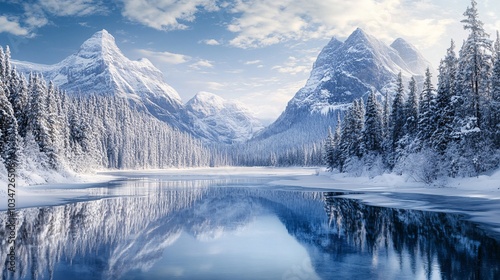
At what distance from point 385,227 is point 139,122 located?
154586 mm

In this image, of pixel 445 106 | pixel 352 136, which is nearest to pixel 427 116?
pixel 445 106

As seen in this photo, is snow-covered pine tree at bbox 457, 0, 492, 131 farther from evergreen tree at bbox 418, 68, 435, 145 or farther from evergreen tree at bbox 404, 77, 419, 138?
evergreen tree at bbox 404, 77, 419, 138

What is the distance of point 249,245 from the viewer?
14922 mm

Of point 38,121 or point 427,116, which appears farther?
point 38,121

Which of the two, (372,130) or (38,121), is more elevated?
(38,121)

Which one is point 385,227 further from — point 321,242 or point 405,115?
point 405,115

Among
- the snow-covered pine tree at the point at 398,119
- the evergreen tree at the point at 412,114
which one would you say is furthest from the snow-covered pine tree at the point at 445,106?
the snow-covered pine tree at the point at 398,119

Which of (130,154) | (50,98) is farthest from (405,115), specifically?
(130,154)

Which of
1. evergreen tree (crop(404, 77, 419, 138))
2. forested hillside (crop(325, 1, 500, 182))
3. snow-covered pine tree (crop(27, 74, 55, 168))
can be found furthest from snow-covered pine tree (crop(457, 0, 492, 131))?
snow-covered pine tree (crop(27, 74, 55, 168))

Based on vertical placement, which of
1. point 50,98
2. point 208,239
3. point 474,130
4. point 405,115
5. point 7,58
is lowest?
point 208,239

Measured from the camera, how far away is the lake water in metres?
10.9

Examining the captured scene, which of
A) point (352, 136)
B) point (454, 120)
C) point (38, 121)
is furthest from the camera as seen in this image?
point (352, 136)

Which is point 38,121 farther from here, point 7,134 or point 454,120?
point 454,120

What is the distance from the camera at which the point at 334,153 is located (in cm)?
8000
